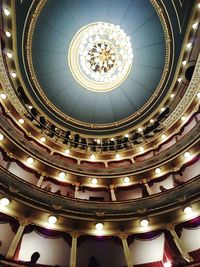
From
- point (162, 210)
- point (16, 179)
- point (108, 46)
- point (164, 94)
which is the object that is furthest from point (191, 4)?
point (16, 179)

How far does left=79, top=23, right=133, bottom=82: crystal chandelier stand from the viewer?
92.2ft

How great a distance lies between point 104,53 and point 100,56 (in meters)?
0.53

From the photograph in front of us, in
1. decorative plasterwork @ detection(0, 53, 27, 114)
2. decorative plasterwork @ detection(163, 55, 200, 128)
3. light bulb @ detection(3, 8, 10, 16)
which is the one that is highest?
light bulb @ detection(3, 8, 10, 16)

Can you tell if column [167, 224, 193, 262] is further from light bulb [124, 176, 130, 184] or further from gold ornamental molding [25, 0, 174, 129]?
gold ornamental molding [25, 0, 174, 129]

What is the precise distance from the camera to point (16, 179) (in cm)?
1349

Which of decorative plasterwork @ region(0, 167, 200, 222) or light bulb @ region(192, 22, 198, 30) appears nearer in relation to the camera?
decorative plasterwork @ region(0, 167, 200, 222)

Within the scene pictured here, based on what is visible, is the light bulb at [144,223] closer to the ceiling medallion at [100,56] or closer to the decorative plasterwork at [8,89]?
the decorative plasterwork at [8,89]

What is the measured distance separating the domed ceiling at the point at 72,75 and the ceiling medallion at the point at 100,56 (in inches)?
18.8

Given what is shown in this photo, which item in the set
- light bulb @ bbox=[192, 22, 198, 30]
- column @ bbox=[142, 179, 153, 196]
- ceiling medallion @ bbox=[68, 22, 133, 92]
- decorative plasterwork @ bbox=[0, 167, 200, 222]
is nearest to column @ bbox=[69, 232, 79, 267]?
decorative plasterwork @ bbox=[0, 167, 200, 222]

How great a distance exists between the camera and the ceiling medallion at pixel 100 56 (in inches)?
1097

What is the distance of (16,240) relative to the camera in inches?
413

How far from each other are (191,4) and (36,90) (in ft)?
49.9

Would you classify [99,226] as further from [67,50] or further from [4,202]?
[67,50]

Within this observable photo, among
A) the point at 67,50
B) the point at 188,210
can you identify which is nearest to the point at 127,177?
the point at 188,210
